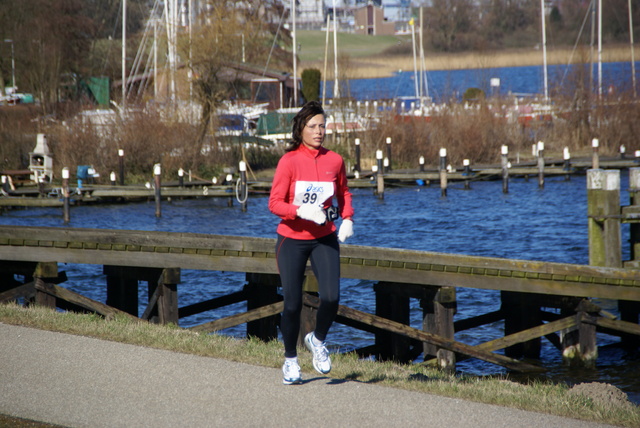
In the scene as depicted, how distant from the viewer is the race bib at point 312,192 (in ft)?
21.7

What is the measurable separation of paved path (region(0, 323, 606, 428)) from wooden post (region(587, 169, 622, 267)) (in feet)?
33.9

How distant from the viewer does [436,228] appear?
97.6 feet

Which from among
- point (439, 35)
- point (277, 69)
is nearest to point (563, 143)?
point (277, 69)

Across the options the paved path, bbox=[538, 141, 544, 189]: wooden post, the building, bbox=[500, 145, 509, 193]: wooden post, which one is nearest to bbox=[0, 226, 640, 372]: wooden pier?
the paved path

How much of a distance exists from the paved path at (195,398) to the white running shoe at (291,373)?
0.06 meters

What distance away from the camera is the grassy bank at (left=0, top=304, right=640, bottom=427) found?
6.64 m

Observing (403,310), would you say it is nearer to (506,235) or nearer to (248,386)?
(248,386)

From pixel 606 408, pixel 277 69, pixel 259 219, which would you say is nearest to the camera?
pixel 606 408

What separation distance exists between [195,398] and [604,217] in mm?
11479

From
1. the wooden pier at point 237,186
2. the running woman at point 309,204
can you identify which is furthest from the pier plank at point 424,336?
the wooden pier at point 237,186

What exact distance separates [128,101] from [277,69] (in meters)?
14.9

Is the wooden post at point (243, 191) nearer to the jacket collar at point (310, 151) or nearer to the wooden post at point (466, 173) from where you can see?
the wooden post at point (466, 173)

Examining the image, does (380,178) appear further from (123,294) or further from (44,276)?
(44,276)

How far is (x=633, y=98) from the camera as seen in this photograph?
148 feet
